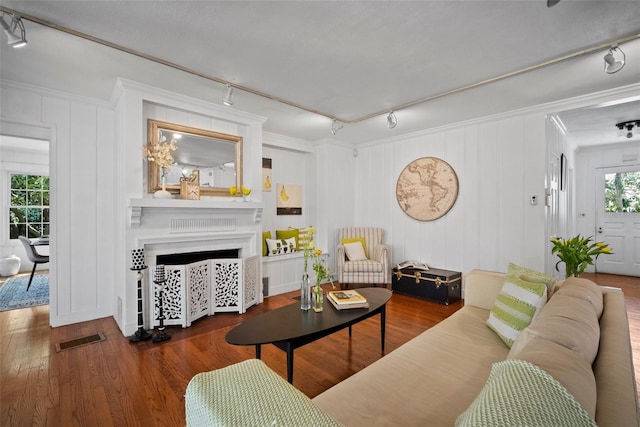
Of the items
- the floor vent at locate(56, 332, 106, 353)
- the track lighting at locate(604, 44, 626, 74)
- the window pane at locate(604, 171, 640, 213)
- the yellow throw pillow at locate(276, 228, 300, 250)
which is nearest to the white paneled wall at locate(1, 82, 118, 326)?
the floor vent at locate(56, 332, 106, 353)

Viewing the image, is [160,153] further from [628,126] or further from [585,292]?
[628,126]

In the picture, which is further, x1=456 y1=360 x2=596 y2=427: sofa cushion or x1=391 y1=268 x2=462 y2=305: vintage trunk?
x1=391 y1=268 x2=462 y2=305: vintage trunk

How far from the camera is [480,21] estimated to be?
193 centimetres

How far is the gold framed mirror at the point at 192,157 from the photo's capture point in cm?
308

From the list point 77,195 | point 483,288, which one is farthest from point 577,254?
point 77,195

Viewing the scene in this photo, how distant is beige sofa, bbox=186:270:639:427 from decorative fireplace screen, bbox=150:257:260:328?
7.33ft

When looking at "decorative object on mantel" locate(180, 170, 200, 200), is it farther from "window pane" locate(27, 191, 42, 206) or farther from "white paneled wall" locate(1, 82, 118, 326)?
"window pane" locate(27, 191, 42, 206)

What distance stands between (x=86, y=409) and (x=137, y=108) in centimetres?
254

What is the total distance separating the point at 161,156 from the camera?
3.04 m

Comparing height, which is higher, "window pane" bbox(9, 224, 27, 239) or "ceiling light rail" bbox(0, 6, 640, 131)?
"ceiling light rail" bbox(0, 6, 640, 131)

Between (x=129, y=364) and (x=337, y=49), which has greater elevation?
(x=337, y=49)

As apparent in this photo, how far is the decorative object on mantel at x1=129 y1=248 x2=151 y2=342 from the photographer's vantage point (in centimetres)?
279

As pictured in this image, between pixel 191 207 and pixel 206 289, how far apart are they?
966 millimetres

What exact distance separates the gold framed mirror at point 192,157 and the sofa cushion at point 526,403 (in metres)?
3.27
